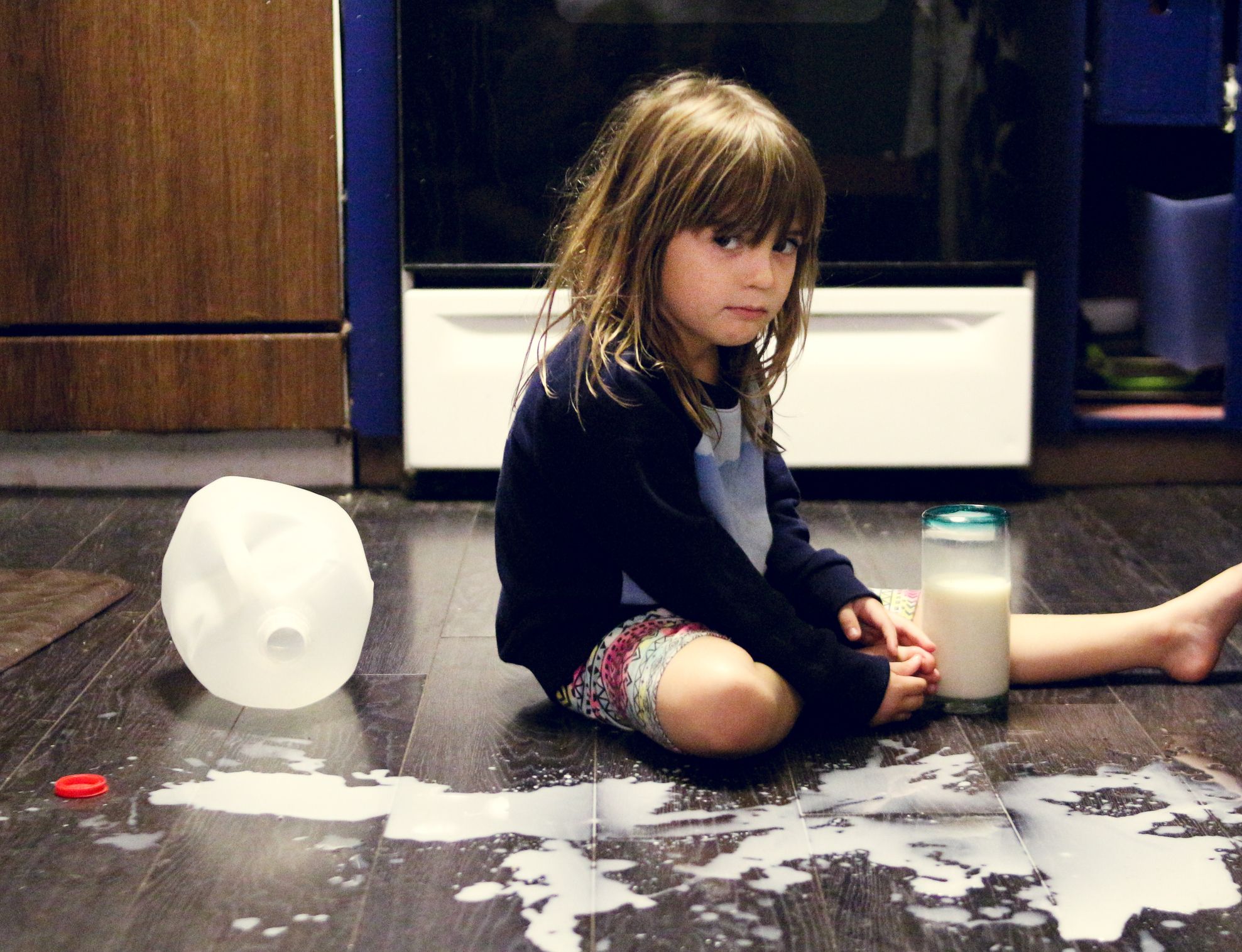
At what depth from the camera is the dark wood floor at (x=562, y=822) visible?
0.91 metres

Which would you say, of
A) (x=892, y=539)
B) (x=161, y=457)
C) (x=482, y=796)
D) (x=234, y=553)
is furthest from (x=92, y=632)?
(x=892, y=539)

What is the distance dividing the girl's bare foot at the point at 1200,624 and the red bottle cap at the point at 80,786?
91cm

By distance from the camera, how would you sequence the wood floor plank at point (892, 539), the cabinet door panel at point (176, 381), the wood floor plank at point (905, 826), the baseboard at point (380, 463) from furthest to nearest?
the baseboard at point (380, 463), the cabinet door panel at point (176, 381), the wood floor plank at point (892, 539), the wood floor plank at point (905, 826)

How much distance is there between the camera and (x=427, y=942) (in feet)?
2.89

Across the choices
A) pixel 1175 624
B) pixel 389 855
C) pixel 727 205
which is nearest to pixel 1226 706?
pixel 1175 624

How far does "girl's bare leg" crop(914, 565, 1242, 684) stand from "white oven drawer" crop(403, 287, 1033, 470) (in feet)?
2.43

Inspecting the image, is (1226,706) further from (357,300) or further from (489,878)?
(357,300)

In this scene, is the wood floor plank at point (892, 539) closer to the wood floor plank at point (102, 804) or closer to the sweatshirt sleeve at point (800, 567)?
the sweatshirt sleeve at point (800, 567)

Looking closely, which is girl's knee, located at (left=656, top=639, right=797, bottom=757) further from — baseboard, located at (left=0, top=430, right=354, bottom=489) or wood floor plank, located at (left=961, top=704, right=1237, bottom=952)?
baseboard, located at (left=0, top=430, right=354, bottom=489)

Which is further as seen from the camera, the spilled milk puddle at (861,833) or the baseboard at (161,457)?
the baseboard at (161,457)

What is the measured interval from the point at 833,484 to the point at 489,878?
1.30m

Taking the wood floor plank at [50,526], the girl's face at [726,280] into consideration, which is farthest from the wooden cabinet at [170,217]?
the girl's face at [726,280]

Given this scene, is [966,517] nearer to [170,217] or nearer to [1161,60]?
[1161,60]

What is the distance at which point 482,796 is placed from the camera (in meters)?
1.10
